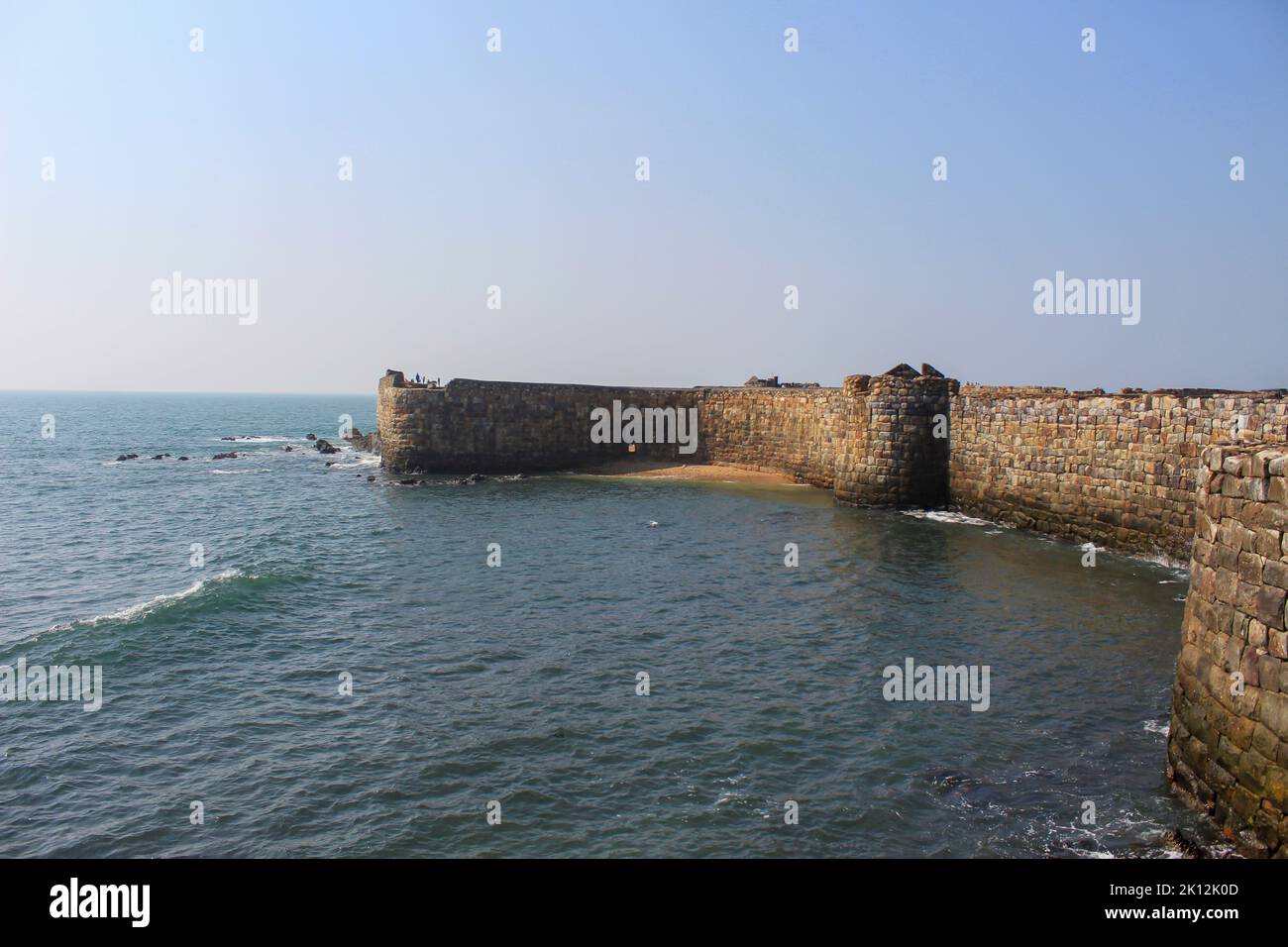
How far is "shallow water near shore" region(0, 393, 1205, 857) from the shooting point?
1056 cm

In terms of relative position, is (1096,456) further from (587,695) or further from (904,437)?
(587,695)

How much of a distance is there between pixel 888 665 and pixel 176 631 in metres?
15.2

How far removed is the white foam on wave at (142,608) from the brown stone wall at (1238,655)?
20.7 meters

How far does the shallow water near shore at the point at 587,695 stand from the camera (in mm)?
10562

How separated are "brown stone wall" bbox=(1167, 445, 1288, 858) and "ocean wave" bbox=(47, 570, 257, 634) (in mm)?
20649

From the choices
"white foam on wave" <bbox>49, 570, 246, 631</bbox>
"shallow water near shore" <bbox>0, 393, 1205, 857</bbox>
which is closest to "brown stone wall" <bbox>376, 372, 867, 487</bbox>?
"shallow water near shore" <bbox>0, 393, 1205, 857</bbox>

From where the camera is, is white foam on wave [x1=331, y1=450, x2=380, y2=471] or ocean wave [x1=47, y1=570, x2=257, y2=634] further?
white foam on wave [x1=331, y1=450, x2=380, y2=471]

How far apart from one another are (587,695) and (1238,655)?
9548mm

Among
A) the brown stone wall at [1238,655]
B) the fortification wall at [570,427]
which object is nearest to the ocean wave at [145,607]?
the brown stone wall at [1238,655]

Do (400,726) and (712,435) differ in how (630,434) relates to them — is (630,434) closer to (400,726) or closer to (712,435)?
(712,435)

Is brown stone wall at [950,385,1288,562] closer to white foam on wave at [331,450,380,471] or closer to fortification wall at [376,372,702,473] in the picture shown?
fortification wall at [376,372,702,473]

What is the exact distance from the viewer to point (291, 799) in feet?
37.0

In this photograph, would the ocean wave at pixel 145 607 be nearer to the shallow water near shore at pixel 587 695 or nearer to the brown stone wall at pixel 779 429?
the shallow water near shore at pixel 587 695
